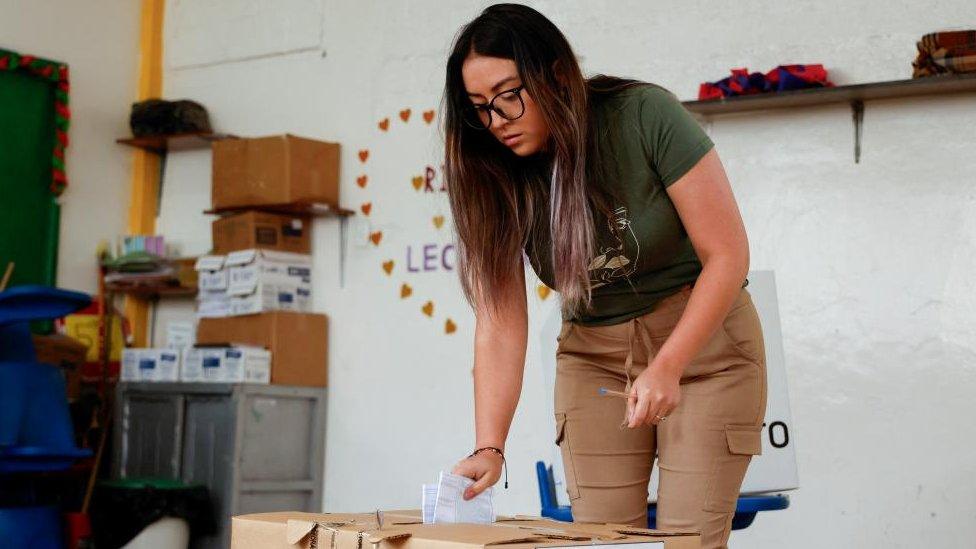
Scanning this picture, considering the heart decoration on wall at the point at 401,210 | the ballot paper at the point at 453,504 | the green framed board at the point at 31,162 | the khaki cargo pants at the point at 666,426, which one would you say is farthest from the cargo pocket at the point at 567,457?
the green framed board at the point at 31,162

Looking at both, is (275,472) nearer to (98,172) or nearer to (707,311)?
(98,172)

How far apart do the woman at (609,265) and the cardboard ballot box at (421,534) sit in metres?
0.18

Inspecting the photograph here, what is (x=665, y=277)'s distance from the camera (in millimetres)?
1847

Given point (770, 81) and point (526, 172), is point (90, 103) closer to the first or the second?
point (770, 81)

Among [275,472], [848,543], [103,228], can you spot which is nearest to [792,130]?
[848,543]

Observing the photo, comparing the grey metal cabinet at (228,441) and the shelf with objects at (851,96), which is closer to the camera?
the shelf with objects at (851,96)

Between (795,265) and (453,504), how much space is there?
274 cm

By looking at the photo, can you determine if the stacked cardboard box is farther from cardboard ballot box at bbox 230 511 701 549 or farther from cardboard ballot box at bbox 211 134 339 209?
cardboard ballot box at bbox 230 511 701 549

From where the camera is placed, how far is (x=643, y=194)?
70.1 inches

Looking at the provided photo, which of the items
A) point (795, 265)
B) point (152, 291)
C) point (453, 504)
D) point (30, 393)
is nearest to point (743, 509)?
point (453, 504)

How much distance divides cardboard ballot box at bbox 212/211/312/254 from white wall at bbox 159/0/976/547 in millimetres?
93

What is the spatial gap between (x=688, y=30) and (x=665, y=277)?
2635 millimetres

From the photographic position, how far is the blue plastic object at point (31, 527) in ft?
12.9

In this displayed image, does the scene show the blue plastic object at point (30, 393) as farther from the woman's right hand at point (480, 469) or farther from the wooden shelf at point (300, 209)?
the woman's right hand at point (480, 469)
